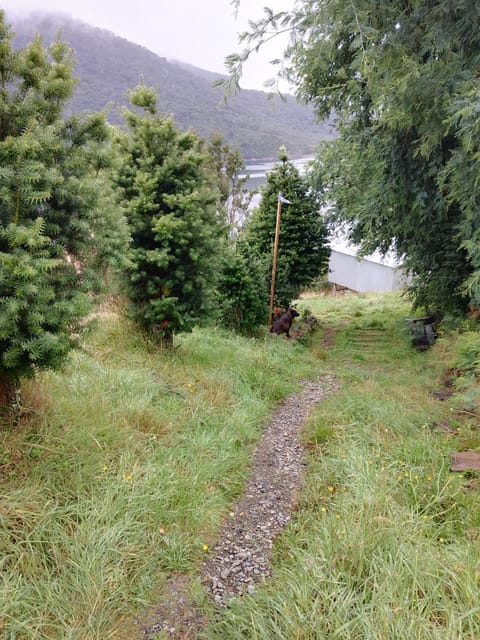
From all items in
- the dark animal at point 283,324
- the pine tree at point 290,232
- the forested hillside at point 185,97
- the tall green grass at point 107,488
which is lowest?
the dark animal at point 283,324

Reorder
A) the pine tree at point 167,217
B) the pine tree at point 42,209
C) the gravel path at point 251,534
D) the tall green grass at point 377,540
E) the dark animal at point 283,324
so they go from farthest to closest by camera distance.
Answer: the dark animal at point 283,324 → the pine tree at point 167,217 → the pine tree at point 42,209 → the gravel path at point 251,534 → the tall green grass at point 377,540

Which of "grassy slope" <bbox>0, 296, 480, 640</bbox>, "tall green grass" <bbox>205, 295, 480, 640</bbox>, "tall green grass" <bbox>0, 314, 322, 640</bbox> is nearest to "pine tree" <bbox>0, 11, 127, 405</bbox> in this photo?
"tall green grass" <bbox>0, 314, 322, 640</bbox>

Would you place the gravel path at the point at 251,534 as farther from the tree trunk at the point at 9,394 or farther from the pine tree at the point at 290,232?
the pine tree at the point at 290,232

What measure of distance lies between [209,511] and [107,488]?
2.62ft

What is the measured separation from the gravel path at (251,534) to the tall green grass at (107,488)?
4.6 inches

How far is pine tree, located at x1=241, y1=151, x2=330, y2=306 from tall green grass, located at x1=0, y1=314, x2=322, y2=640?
740cm

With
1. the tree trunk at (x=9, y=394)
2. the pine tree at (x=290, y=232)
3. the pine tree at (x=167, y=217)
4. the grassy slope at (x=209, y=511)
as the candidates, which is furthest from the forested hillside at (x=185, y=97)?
the tree trunk at (x=9, y=394)

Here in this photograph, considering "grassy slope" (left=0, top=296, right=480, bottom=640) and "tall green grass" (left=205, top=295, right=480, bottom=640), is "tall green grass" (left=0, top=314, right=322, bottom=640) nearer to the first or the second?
"grassy slope" (left=0, top=296, right=480, bottom=640)

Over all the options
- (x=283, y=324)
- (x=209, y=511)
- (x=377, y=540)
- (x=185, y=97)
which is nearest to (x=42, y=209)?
(x=209, y=511)

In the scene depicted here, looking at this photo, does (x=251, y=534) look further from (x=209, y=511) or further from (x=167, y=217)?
(x=167, y=217)

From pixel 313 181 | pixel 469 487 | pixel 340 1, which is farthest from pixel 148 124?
pixel 313 181

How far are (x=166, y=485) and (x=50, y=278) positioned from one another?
1783 mm

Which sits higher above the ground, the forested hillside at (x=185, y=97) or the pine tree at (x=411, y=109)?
the forested hillside at (x=185, y=97)

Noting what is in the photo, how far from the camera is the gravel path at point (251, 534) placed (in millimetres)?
2346
